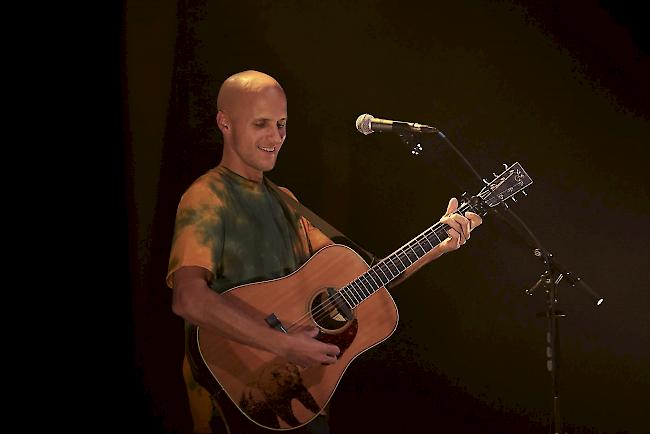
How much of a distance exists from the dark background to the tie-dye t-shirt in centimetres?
33

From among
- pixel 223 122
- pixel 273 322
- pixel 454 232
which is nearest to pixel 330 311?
pixel 273 322

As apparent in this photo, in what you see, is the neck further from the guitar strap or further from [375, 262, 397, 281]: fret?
[375, 262, 397, 281]: fret

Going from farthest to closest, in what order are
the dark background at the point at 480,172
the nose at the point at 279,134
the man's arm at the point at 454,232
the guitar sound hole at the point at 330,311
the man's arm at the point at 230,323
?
the dark background at the point at 480,172
the nose at the point at 279,134
the man's arm at the point at 454,232
the guitar sound hole at the point at 330,311
the man's arm at the point at 230,323

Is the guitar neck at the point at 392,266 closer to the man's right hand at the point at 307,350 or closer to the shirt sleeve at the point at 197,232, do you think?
the man's right hand at the point at 307,350

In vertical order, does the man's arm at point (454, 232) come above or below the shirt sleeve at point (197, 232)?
below

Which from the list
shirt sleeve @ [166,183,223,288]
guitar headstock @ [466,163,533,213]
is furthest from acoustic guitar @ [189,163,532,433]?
shirt sleeve @ [166,183,223,288]

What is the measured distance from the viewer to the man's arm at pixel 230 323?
2713mm

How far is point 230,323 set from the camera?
272 centimetres

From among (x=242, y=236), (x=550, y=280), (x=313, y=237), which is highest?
(x=242, y=236)

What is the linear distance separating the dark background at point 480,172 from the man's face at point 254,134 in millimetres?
Result: 268

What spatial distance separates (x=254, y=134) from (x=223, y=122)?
0.45 ft

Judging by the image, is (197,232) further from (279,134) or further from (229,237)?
(279,134)

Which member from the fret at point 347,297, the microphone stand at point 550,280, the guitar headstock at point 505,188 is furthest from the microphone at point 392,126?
the fret at point 347,297

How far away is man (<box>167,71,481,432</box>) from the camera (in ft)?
9.00
